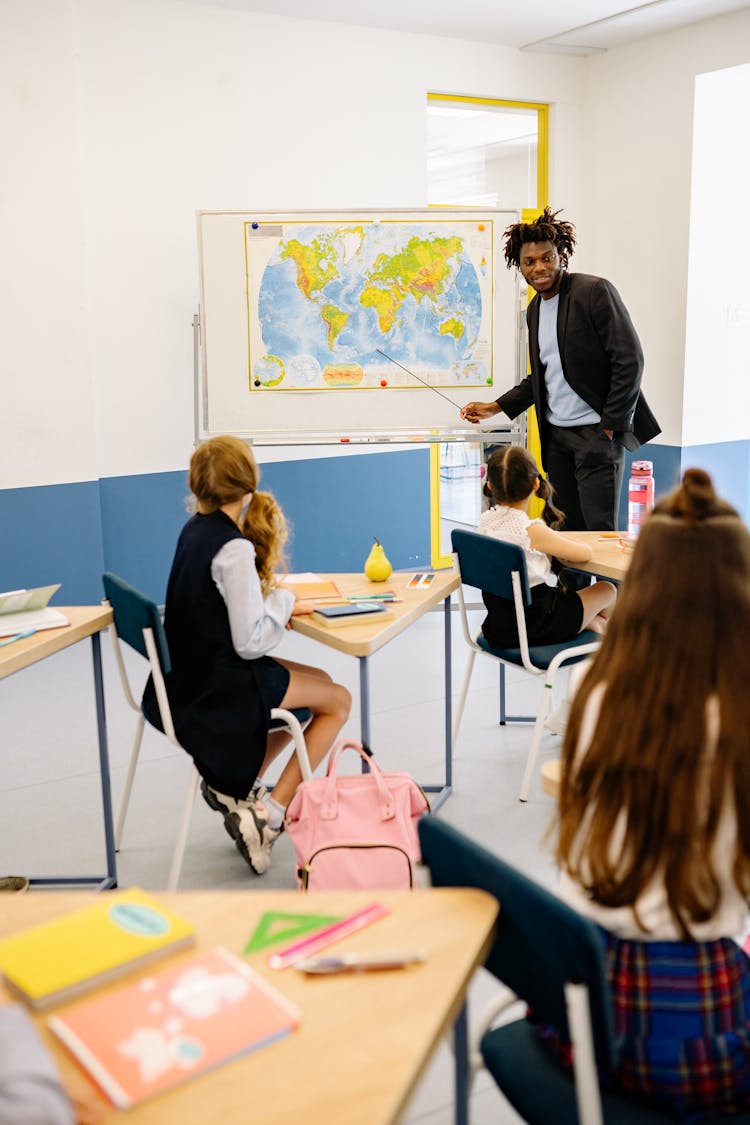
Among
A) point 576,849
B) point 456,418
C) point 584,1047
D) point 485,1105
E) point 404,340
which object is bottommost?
point 485,1105

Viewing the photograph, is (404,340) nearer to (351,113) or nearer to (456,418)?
(456,418)

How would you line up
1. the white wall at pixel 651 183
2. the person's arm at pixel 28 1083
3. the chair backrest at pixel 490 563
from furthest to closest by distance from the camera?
1. the white wall at pixel 651 183
2. the chair backrest at pixel 490 563
3. the person's arm at pixel 28 1083

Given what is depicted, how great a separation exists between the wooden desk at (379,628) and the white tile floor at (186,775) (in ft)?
0.85

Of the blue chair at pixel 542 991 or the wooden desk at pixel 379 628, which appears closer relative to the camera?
the blue chair at pixel 542 991

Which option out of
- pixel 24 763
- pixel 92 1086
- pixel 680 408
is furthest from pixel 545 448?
pixel 92 1086

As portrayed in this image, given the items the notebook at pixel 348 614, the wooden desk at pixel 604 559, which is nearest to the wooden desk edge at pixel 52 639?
the notebook at pixel 348 614

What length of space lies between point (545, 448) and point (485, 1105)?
9.25 ft

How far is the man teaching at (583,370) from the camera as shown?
4000mm

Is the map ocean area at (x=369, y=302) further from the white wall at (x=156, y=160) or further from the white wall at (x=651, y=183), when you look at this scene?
the white wall at (x=651, y=183)

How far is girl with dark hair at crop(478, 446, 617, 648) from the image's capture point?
319 centimetres

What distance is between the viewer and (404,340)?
4770mm

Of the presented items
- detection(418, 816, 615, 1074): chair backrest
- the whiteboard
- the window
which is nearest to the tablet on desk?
detection(418, 816, 615, 1074): chair backrest

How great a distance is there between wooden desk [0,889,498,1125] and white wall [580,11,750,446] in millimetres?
5113

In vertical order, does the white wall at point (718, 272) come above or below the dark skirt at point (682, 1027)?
above
